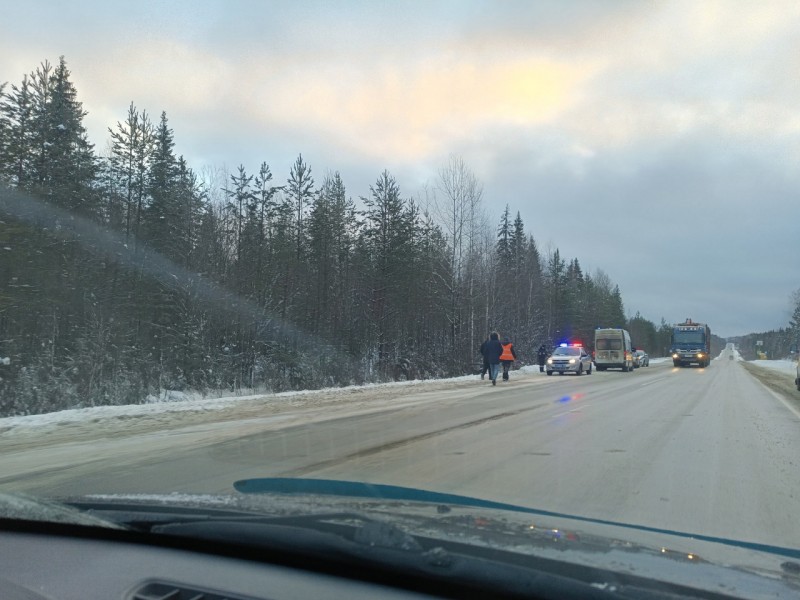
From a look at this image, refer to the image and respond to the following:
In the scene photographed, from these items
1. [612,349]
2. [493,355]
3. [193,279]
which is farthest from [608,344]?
[193,279]

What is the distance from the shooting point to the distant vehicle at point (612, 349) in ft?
146

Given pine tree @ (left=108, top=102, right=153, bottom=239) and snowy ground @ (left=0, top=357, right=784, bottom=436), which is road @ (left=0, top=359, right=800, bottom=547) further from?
pine tree @ (left=108, top=102, right=153, bottom=239)

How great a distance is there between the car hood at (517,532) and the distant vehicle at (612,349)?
43.2 m

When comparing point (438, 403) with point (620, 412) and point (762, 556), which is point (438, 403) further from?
point (762, 556)

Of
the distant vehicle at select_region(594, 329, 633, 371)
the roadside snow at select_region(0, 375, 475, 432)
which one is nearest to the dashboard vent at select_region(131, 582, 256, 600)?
the roadside snow at select_region(0, 375, 475, 432)

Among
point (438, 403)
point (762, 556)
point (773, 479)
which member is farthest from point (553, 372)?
point (762, 556)

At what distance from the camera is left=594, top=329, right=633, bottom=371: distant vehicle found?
44.4 m

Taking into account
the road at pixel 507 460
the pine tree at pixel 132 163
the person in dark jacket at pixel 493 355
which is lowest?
the road at pixel 507 460

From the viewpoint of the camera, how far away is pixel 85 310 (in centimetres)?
2673

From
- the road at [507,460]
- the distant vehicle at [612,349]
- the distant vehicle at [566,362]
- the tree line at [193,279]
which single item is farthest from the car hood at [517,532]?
the distant vehicle at [612,349]

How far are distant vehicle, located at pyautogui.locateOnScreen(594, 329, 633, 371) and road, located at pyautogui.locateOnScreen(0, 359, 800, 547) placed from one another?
99.8 feet

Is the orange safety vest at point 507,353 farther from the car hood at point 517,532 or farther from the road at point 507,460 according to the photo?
the car hood at point 517,532

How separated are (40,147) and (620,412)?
28.5 m

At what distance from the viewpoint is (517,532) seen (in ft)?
9.33
